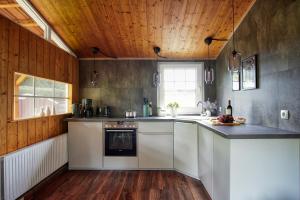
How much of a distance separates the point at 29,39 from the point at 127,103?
2177mm

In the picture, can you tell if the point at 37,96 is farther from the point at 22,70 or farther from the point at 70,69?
the point at 70,69

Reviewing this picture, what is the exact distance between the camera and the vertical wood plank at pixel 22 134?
2.52 meters

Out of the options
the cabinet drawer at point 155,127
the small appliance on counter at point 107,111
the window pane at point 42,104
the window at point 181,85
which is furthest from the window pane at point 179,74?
the window pane at point 42,104

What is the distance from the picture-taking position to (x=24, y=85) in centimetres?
278

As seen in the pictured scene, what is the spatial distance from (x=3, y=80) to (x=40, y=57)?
31.4 inches

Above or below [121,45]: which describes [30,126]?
below

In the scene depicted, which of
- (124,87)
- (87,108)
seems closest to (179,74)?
(124,87)

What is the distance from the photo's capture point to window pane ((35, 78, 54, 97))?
9.99ft

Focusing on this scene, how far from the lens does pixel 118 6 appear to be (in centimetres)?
280

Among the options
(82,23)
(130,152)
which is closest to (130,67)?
(82,23)

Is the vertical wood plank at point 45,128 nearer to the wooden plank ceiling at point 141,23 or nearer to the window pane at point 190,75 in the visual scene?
the wooden plank ceiling at point 141,23

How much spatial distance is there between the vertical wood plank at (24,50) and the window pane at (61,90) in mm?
1002

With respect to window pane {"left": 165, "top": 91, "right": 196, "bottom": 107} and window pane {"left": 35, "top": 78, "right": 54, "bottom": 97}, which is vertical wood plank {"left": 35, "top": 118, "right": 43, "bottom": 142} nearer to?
window pane {"left": 35, "top": 78, "right": 54, "bottom": 97}

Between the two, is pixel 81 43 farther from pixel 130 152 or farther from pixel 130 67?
pixel 130 152
